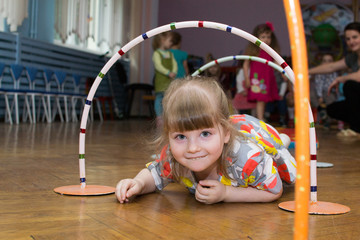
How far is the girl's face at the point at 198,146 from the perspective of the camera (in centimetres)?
109

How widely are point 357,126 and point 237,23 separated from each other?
568cm

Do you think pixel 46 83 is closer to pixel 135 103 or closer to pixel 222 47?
→ pixel 135 103

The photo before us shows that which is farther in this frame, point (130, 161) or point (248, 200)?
point (130, 161)

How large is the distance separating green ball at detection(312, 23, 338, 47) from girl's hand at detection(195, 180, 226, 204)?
780 centimetres

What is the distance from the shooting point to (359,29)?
12.2ft

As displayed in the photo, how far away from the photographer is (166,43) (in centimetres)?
446

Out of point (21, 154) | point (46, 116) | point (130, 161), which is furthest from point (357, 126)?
point (46, 116)

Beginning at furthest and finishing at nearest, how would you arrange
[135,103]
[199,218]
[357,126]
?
1. [135,103]
2. [357,126]
3. [199,218]

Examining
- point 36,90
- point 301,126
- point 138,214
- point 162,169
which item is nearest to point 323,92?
point 36,90

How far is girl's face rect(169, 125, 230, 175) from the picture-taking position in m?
1.09

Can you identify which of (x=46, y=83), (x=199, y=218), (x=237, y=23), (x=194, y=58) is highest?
(x=237, y=23)

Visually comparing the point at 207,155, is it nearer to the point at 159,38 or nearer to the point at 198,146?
the point at 198,146

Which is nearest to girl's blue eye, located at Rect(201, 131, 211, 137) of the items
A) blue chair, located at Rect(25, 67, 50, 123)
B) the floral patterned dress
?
the floral patterned dress

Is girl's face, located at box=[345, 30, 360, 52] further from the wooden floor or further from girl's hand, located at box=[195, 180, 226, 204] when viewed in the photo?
girl's hand, located at box=[195, 180, 226, 204]
